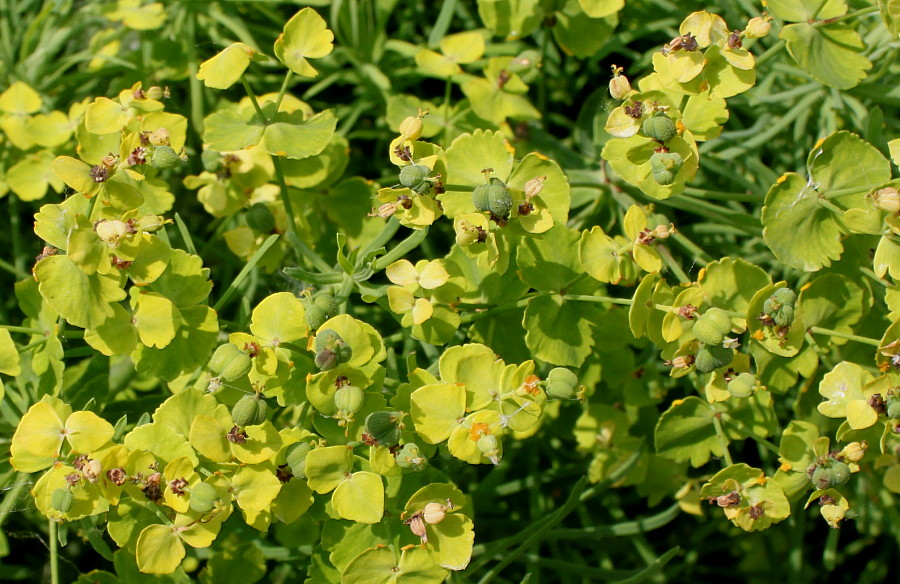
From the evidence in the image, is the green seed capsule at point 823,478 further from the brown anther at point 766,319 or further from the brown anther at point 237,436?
the brown anther at point 237,436

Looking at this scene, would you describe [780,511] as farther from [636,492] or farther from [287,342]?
[287,342]

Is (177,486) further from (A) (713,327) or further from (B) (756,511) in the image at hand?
(B) (756,511)

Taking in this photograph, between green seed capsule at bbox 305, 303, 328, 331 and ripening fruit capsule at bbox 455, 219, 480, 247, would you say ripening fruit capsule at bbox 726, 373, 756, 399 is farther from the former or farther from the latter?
green seed capsule at bbox 305, 303, 328, 331

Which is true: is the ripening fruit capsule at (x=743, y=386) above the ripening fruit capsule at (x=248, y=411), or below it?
below

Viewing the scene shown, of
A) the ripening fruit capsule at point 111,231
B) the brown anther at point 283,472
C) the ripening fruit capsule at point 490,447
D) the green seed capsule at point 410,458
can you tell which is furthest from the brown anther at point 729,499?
the ripening fruit capsule at point 111,231

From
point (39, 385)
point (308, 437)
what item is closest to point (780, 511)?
point (308, 437)
